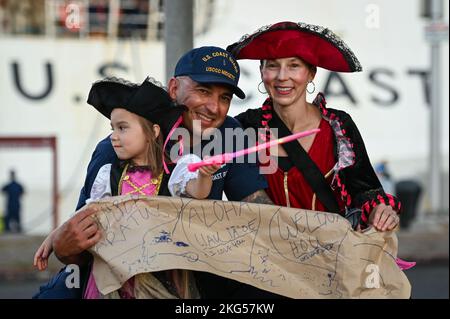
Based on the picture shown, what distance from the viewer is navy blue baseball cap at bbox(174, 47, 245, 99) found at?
4148 mm

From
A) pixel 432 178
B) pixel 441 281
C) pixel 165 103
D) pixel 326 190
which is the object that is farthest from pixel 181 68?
pixel 432 178

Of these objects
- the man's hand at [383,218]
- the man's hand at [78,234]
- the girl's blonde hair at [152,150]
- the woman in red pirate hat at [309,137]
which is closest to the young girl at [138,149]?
the girl's blonde hair at [152,150]

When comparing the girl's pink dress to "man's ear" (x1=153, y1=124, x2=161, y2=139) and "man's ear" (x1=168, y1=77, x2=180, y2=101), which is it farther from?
"man's ear" (x1=168, y1=77, x2=180, y2=101)

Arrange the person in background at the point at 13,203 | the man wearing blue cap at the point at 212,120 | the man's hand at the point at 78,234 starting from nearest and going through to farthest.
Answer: the man's hand at the point at 78,234 → the man wearing blue cap at the point at 212,120 → the person in background at the point at 13,203

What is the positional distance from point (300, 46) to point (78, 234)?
1296 millimetres

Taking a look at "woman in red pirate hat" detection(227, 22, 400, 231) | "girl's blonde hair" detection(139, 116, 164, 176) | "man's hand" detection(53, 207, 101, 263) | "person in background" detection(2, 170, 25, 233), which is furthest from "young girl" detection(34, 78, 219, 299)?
"person in background" detection(2, 170, 25, 233)

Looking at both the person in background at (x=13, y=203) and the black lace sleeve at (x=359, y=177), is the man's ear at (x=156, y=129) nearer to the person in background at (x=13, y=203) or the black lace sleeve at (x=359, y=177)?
the black lace sleeve at (x=359, y=177)

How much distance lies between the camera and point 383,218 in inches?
156

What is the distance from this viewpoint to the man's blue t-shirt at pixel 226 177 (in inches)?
164

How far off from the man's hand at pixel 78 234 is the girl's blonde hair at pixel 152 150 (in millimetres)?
349

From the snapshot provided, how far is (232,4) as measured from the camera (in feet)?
60.2

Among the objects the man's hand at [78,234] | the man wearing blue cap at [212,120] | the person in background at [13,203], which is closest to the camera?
the man's hand at [78,234]

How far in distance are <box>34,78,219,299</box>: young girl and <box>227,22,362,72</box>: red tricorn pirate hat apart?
1.66ft

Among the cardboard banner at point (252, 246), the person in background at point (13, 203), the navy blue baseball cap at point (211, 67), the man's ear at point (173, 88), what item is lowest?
the person in background at point (13, 203)
